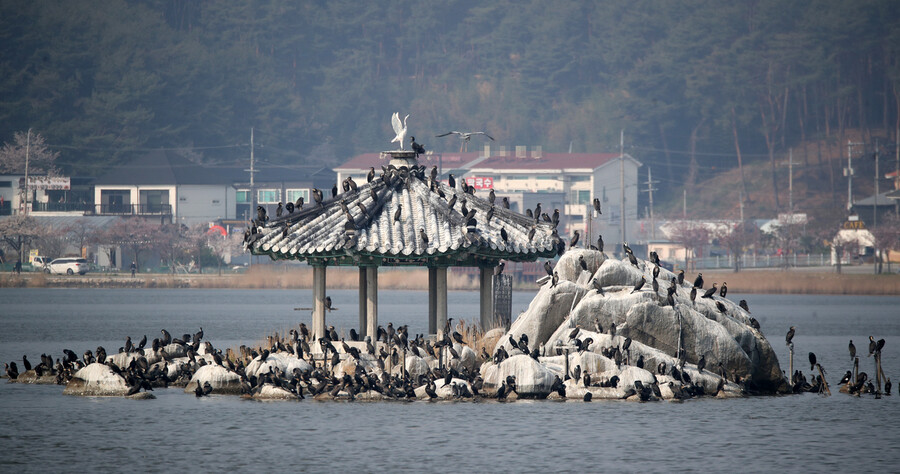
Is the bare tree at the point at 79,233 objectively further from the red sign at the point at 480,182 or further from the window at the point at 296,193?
the red sign at the point at 480,182

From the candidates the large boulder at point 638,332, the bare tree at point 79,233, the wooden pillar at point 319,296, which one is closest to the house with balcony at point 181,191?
the bare tree at point 79,233

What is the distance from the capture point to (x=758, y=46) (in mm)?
174125

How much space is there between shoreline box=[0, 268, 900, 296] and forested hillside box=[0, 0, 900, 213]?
41574 mm

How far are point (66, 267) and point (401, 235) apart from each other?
84309 millimetres

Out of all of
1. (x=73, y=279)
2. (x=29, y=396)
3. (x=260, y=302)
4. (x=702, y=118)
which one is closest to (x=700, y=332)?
(x=29, y=396)

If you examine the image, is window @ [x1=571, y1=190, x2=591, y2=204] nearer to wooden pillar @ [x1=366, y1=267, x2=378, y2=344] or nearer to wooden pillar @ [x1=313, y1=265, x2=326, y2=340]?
wooden pillar @ [x1=313, y1=265, x2=326, y2=340]

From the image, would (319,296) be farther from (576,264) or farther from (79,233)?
(79,233)

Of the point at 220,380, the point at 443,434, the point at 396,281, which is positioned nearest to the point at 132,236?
the point at 396,281

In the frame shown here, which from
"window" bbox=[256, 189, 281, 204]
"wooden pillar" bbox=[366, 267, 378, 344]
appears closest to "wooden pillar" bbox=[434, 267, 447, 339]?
"wooden pillar" bbox=[366, 267, 378, 344]

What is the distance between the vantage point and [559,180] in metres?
144

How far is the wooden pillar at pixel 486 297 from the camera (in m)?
36.7

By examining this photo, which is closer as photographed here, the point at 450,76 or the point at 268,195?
the point at 268,195

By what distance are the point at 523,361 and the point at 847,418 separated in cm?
813

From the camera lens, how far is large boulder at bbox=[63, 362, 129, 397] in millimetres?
35688
